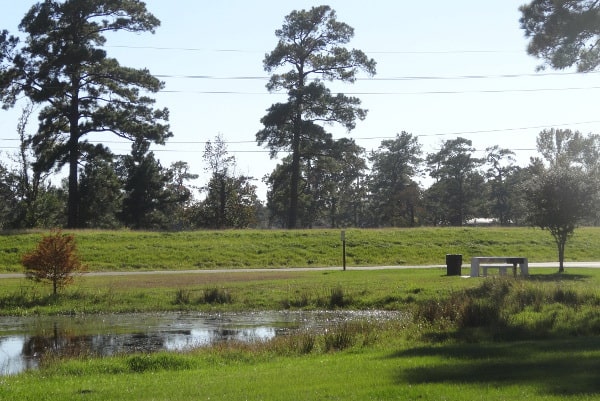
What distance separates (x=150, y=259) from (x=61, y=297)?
55.9 ft

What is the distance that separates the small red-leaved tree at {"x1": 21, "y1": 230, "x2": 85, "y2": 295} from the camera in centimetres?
2931

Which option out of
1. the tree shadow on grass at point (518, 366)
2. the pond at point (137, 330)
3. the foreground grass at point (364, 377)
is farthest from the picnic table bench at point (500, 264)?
the tree shadow on grass at point (518, 366)

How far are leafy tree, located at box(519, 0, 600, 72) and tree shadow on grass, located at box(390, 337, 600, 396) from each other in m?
12.3

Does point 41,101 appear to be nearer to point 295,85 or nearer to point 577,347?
point 295,85

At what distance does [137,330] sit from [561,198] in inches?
918

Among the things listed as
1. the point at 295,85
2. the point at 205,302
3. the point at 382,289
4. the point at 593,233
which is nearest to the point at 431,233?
the point at 593,233

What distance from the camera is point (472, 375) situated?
1088cm

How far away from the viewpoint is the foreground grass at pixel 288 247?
151 feet

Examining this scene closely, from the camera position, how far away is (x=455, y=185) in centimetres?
10806

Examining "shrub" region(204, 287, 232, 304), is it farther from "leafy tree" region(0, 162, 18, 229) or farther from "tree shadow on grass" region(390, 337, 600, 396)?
"leafy tree" region(0, 162, 18, 229)

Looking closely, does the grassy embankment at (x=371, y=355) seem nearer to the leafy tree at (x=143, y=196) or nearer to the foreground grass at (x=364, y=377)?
the foreground grass at (x=364, y=377)

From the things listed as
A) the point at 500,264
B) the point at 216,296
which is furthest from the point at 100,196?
the point at 500,264

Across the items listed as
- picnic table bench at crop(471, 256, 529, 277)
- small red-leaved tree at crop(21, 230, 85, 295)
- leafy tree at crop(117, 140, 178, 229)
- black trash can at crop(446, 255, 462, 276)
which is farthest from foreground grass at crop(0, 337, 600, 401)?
leafy tree at crop(117, 140, 178, 229)

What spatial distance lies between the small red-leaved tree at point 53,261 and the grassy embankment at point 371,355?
712 mm
